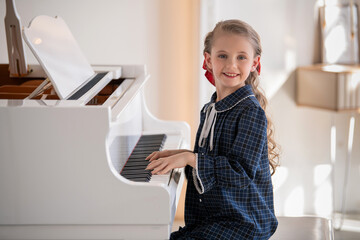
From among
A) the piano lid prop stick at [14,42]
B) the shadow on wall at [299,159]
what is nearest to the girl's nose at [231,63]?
the piano lid prop stick at [14,42]

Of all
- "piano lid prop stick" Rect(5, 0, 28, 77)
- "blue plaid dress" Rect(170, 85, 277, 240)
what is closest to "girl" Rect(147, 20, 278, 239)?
"blue plaid dress" Rect(170, 85, 277, 240)

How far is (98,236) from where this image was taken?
5.75ft

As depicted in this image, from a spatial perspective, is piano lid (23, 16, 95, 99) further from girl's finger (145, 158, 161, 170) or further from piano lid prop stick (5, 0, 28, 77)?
girl's finger (145, 158, 161, 170)

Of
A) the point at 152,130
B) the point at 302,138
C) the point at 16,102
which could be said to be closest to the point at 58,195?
the point at 16,102

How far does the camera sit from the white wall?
3934mm

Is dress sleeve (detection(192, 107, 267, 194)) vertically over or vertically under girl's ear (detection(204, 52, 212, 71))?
under

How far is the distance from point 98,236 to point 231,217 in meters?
0.47

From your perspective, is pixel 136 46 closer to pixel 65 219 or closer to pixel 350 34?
pixel 350 34

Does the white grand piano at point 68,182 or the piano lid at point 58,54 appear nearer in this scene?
the white grand piano at point 68,182

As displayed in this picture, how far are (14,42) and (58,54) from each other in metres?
0.47

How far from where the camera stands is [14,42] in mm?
2438

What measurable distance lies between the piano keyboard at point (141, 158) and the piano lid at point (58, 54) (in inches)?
14.3

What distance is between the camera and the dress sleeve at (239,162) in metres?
1.81

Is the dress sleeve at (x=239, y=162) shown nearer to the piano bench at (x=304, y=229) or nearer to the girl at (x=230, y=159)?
the girl at (x=230, y=159)
